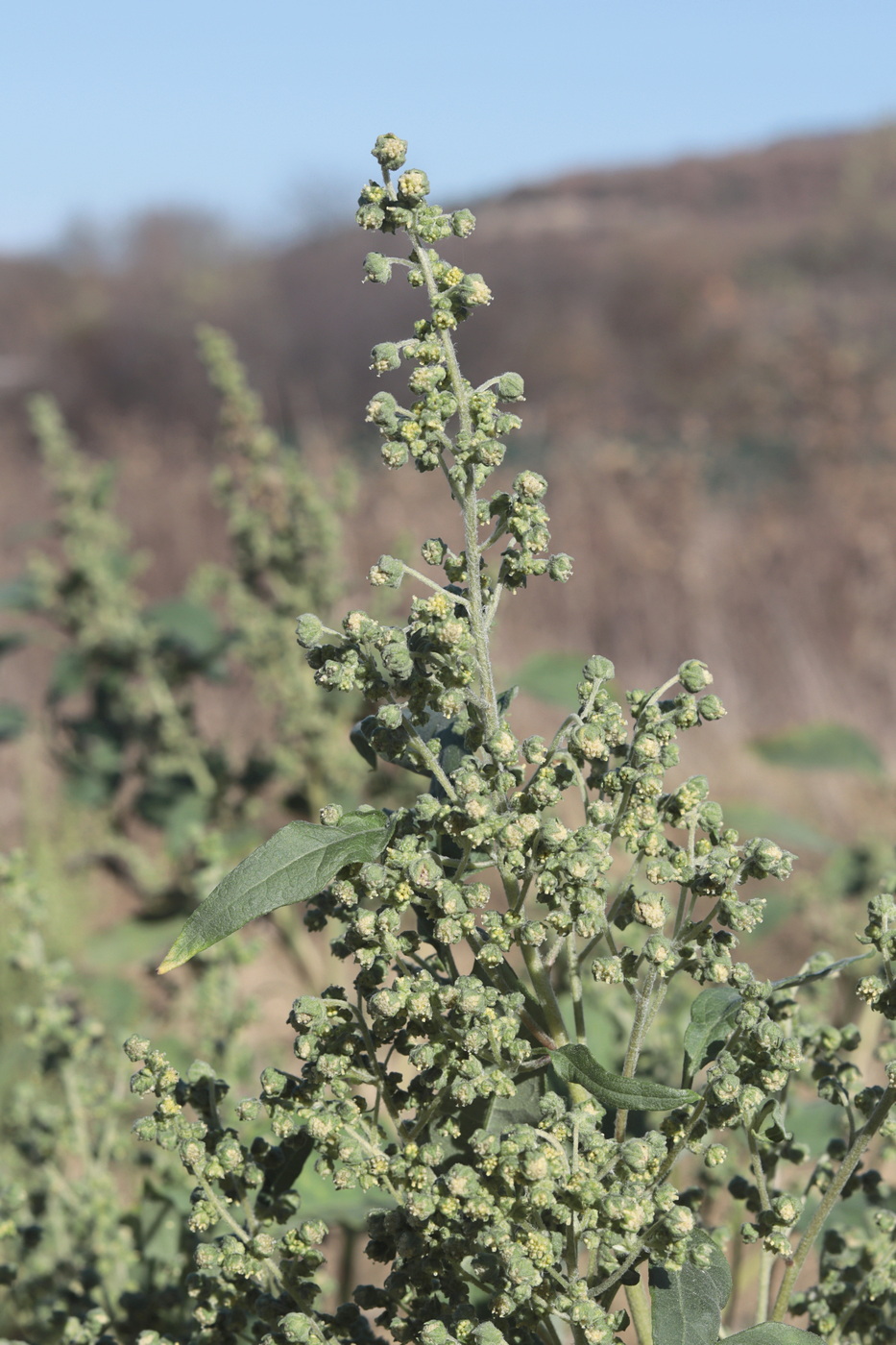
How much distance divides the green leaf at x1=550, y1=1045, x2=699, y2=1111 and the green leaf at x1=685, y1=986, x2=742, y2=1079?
0.35 ft

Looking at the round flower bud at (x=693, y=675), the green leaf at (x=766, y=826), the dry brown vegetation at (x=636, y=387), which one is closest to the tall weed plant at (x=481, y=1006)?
the round flower bud at (x=693, y=675)

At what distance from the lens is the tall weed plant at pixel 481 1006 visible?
35.9 inches

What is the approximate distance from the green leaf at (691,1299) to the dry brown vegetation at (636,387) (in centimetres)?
353

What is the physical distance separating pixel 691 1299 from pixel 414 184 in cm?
91

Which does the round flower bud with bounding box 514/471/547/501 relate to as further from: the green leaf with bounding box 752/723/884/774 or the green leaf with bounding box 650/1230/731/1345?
the green leaf with bounding box 752/723/884/774

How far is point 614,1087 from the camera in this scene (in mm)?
906

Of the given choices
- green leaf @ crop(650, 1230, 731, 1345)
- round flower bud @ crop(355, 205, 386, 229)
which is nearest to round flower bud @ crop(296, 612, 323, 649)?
round flower bud @ crop(355, 205, 386, 229)

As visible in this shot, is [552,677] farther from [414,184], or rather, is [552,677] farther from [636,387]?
[636,387]

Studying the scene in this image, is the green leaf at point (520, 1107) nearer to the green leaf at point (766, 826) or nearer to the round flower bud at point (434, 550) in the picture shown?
the round flower bud at point (434, 550)

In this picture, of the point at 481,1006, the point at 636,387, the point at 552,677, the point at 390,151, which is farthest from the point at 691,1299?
the point at 636,387

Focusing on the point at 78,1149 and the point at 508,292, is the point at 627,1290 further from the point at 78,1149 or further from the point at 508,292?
the point at 508,292

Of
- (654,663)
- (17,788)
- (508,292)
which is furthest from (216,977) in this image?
(508,292)

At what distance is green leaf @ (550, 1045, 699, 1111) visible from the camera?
0.88 meters

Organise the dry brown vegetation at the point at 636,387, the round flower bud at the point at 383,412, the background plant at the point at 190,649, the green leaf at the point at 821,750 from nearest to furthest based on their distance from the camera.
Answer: the round flower bud at the point at 383,412 → the background plant at the point at 190,649 → the green leaf at the point at 821,750 → the dry brown vegetation at the point at 636,387
